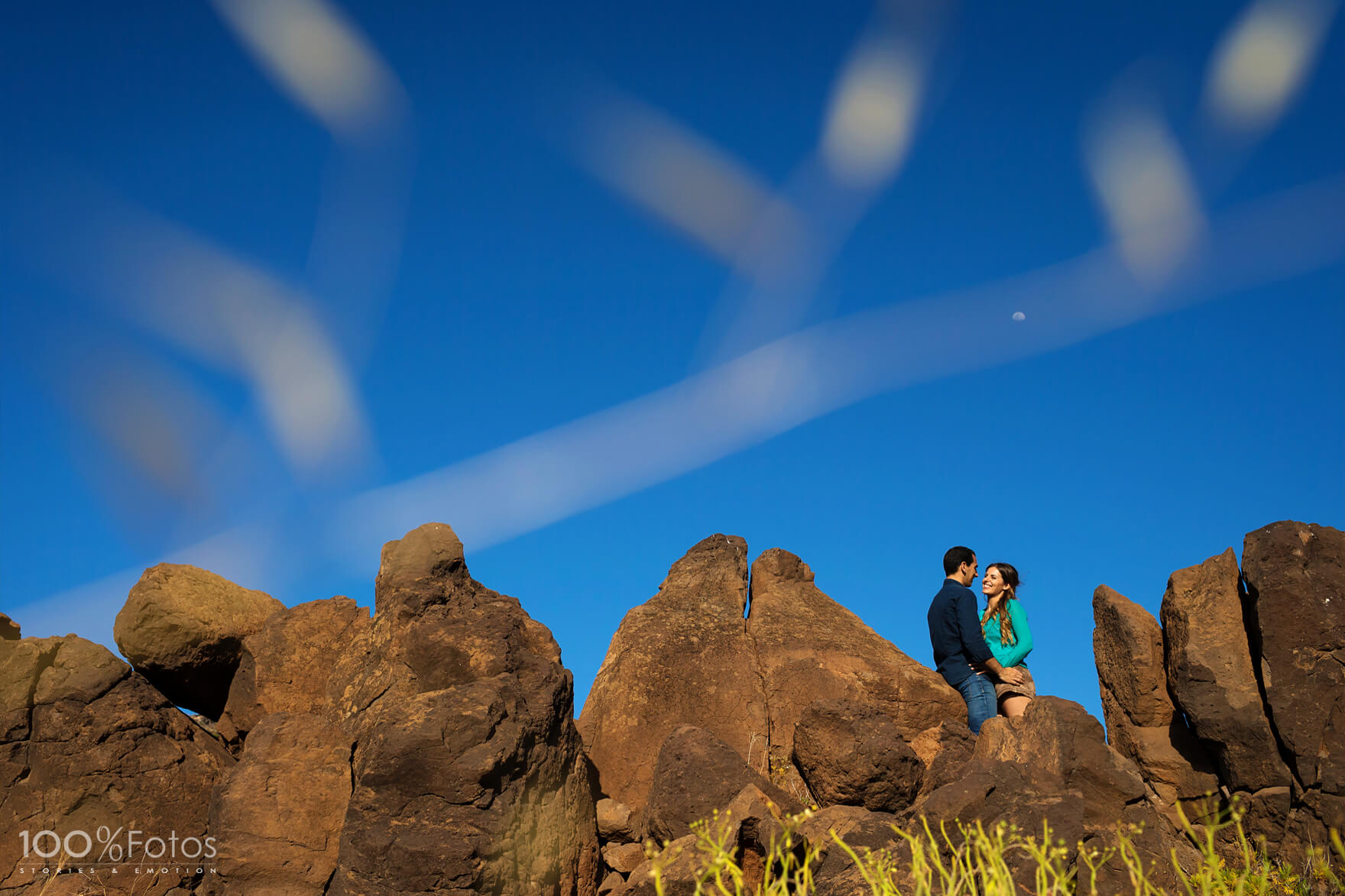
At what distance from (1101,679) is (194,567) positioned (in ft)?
34.8

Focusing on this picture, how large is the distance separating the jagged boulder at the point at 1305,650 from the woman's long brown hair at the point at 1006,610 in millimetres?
2326

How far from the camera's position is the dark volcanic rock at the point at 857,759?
9.04 metres

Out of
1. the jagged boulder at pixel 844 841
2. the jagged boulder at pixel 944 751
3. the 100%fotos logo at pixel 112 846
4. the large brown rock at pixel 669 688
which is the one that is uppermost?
the large brown rock at pixel 669 688

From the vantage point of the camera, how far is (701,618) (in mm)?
12398

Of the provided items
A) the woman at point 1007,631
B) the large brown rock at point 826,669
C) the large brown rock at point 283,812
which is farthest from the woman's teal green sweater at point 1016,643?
the large brown rock at point 283,812

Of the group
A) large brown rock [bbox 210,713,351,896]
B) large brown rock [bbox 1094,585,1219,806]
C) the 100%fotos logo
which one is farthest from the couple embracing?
the 100%fotos logo

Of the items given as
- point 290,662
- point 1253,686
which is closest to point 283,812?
point 290,662

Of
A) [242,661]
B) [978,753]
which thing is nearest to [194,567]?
[242,661]

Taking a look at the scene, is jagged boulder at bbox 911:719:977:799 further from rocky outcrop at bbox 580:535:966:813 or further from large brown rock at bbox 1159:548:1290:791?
large brown rock at bbox 1159:548:1290:791

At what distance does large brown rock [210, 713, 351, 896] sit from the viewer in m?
8.79

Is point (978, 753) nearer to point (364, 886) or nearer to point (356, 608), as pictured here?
point (364, 886)

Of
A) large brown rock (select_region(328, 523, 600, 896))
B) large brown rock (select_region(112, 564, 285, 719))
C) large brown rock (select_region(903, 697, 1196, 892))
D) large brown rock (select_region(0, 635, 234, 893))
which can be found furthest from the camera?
large brown rock (select_region(112, 564, 285, 719))

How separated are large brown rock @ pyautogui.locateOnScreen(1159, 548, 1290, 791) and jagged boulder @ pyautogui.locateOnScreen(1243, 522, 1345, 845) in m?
0.14

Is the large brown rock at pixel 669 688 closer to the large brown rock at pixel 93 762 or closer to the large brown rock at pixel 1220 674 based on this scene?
the large brown rock at pixel 93 762
